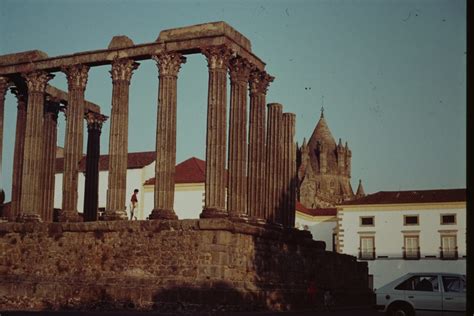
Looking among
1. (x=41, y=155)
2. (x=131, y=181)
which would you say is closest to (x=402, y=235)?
(x=131, y=181)

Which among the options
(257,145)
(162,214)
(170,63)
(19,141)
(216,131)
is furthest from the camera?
(19,141)

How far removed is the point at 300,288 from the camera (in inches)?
1111

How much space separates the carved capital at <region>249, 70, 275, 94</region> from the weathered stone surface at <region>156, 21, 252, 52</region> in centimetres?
176

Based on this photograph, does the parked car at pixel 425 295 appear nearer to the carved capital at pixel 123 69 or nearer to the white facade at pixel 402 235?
the carved capital at pixel 123 69

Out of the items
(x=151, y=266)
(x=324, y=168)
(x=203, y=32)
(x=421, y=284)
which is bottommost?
(x=421, y=284)

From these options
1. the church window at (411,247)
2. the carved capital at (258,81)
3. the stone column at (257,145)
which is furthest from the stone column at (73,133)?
the church window at (411,247)

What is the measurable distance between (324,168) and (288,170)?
276ft

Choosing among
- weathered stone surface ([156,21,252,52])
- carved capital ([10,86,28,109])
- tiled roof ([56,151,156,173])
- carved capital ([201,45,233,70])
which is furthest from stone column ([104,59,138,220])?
tiled roof ([56,151,156,173])

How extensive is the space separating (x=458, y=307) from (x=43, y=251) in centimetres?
1598

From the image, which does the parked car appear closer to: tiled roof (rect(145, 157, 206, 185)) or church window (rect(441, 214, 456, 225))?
tiled roof (rect(145, 157, 206, 185))

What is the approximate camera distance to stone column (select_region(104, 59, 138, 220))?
2758 cm

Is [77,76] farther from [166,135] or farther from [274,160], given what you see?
[274,160]

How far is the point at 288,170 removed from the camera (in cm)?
3250
